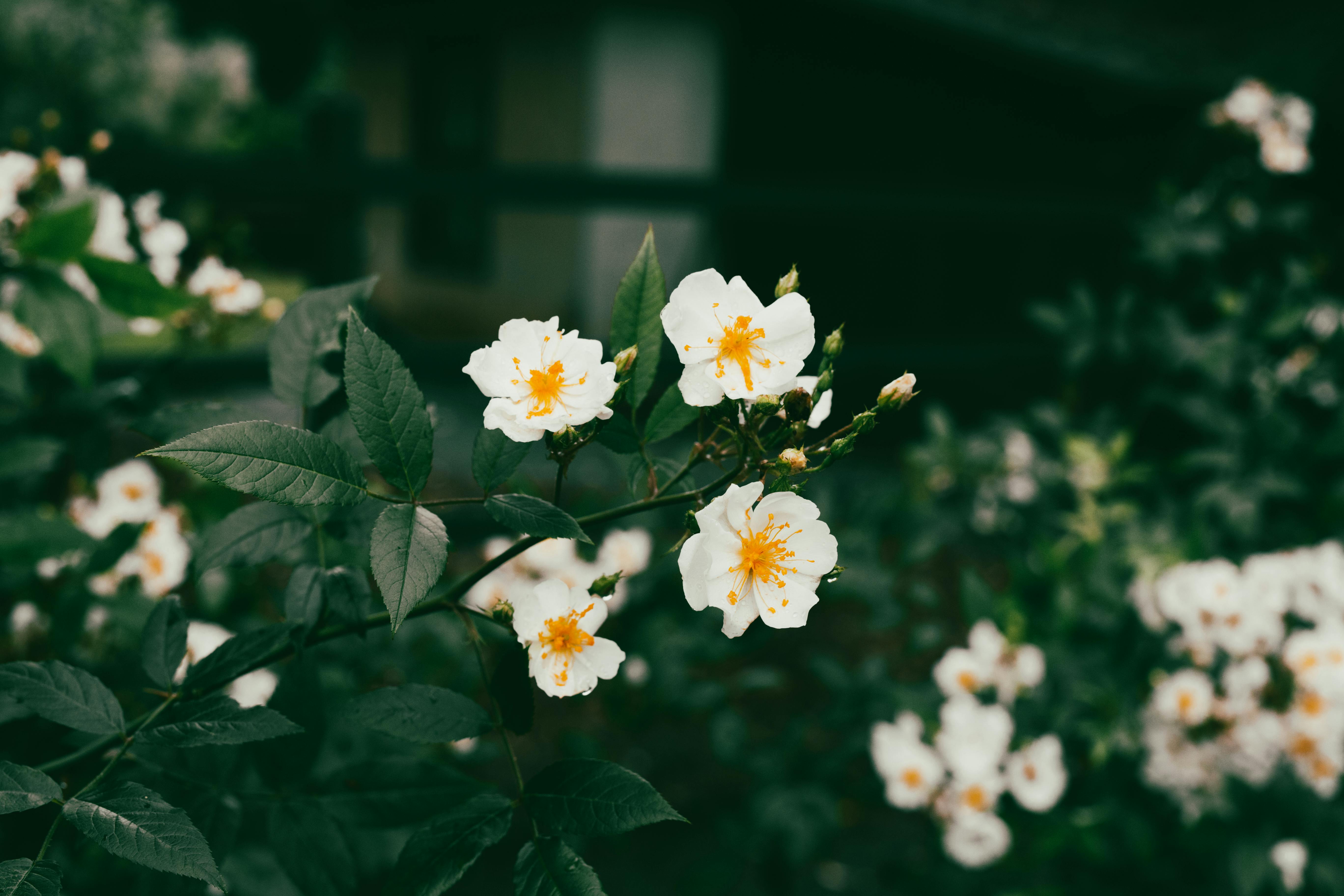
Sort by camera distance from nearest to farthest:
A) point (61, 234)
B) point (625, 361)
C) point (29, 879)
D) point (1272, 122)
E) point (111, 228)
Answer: point (29, 879)
point (625, 361)
point (61, 234)
point (111, 228)
point (1272, 122)

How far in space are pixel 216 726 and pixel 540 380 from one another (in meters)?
0.30

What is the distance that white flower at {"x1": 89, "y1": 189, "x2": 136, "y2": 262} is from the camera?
1.28m

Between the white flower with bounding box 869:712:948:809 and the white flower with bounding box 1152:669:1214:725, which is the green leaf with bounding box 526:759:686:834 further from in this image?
the white flower with bounding box 1152:669:1214:725

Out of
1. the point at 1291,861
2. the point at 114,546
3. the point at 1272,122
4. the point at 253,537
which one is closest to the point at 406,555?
the point at 253,537

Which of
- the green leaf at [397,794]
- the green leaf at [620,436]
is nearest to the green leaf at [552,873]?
the green leaf at [397,794]

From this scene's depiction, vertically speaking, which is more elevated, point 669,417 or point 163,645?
point 669,417

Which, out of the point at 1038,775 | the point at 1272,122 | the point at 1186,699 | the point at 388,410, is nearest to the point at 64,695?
the point at 388,410

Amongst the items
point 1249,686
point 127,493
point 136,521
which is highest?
point 136,521

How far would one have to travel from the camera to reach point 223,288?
4.73 ft

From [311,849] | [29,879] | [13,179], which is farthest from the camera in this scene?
[13,179]

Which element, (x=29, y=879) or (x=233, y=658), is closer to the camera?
(x=29, y=879)

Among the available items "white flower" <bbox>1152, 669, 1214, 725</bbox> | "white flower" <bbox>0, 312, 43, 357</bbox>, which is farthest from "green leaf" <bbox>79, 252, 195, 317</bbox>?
"white flower" <bbox>1152, 669, 1214, 725</bbox>

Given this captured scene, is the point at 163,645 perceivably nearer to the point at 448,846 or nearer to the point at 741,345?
the point at 448,846

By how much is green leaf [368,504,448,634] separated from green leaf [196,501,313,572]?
0.74 feet
